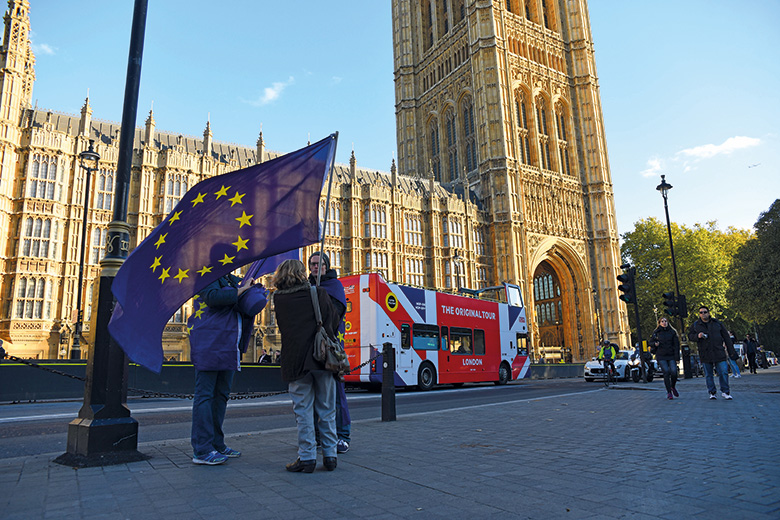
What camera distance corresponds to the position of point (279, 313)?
4.32 metres

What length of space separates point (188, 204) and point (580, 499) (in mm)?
4136

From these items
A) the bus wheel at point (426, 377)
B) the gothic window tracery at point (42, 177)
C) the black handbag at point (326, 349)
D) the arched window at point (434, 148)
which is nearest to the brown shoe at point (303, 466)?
the black handbag at point (326, 349)

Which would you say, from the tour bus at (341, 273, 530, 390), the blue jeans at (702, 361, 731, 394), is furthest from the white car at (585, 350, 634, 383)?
the blue jeans at (702, 361, 731, 394)

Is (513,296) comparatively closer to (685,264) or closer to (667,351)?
(667,351)

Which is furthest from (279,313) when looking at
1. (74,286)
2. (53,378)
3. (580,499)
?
(74,286)

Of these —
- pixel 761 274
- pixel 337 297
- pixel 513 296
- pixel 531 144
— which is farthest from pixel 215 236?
pixel 531 144

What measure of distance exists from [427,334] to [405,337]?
46.9 inches

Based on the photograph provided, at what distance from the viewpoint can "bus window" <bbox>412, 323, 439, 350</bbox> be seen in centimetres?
1666

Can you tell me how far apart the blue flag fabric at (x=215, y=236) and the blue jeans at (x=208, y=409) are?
46 cm

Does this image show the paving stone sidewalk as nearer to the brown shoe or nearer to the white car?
the brown shoe

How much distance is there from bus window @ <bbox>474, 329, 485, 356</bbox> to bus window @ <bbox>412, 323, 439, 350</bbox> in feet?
7.94

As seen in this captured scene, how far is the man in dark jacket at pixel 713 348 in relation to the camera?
32.2 ft

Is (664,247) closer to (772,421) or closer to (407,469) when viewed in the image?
(772,421)

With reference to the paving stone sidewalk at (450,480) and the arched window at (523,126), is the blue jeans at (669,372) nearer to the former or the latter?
the paving stone sidewalk at (450,480)
